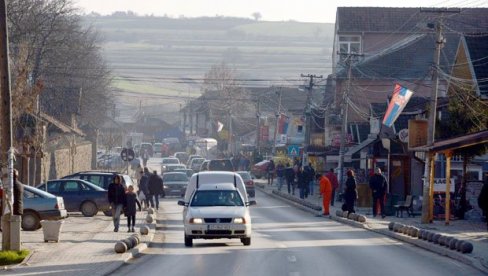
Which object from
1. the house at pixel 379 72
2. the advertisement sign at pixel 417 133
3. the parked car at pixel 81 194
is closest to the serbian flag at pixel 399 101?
the advertisement sign at pixel 417 133

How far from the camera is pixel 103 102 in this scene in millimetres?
87312

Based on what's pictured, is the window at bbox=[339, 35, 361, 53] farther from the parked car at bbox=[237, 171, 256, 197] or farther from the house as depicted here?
the parked car at bbox=[237, 171, 256, 197]

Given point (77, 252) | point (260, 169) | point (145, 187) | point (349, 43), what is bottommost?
point (260, 169)

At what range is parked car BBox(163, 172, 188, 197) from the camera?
193 feet

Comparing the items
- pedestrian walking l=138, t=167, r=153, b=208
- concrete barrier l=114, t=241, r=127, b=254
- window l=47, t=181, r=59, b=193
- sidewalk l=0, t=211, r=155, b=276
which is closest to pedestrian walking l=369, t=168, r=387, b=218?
sidewalk l=0, t=211, r=155, b=276

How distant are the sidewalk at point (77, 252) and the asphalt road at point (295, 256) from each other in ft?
1.70

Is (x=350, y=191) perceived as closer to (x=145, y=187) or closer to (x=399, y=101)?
(x=399, y=101)

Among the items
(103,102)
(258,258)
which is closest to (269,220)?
(258,258)

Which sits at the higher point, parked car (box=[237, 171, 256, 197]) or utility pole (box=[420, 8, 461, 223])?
utility pole (box=[420, 8, 461, 223])

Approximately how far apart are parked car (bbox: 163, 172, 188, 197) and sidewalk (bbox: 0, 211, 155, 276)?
889 inches

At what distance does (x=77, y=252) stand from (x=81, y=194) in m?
16.4

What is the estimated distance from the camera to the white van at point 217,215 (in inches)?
1064

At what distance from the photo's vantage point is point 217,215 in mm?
27109

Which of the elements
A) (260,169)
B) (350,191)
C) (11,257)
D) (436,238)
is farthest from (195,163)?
(11,257)
